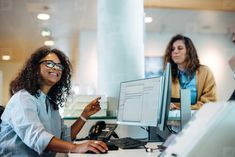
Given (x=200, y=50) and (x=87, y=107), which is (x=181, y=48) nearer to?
(x=87, y=107)

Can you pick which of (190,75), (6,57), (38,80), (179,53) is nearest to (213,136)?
(38,80)

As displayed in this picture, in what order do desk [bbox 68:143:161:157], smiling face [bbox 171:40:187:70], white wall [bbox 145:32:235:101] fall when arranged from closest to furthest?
desk [bbox 68:143:161:157], smiling face [bbox 171:40:187:70], white wall [bbox 145:32:235:101]

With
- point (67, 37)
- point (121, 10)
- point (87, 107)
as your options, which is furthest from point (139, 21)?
point (67, 37)

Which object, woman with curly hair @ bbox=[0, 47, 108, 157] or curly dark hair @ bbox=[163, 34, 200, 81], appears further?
curly dark hair @ bbox=[163, 34, 200, 81]

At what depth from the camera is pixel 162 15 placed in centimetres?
390

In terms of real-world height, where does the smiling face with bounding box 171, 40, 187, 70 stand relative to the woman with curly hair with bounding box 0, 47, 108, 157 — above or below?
above

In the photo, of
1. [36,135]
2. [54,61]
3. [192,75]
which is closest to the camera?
[36,135]

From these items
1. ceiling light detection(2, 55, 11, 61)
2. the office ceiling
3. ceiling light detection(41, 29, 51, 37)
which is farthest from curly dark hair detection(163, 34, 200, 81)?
ceiling light detection(2, 55, 11, 61)

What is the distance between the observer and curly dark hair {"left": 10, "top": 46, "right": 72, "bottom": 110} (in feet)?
5.69

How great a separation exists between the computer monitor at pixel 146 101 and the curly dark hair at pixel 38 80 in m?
0.40

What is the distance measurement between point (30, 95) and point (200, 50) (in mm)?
2948

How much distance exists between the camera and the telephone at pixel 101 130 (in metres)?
2.01

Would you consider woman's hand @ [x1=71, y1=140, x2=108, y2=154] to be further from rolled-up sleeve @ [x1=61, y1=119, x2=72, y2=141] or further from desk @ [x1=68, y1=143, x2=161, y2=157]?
rolled-up sleeve @ [x1=61, y1=119, x2=72, y2=141]

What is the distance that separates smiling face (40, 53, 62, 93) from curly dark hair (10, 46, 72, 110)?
0.03m
